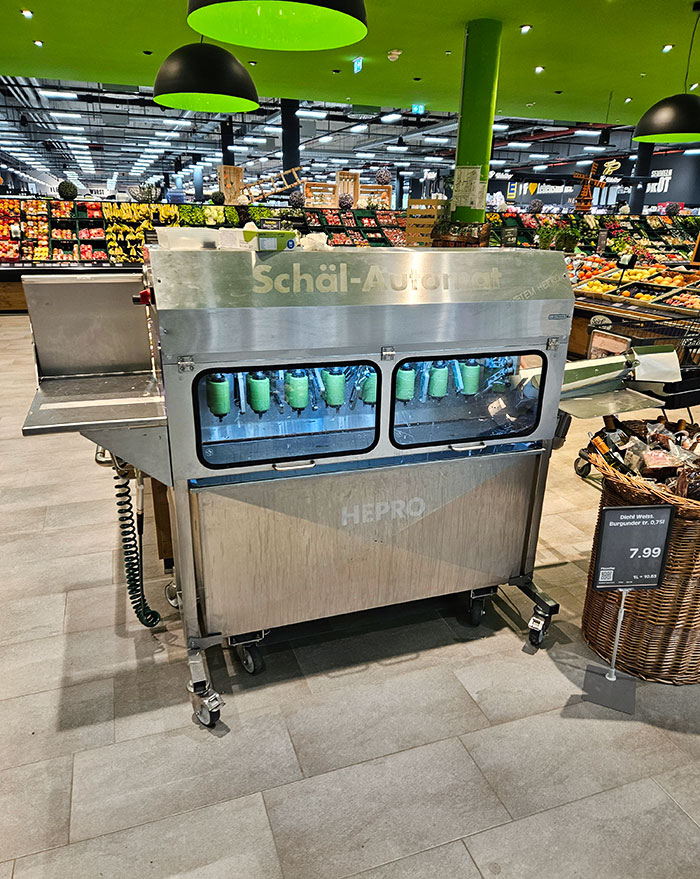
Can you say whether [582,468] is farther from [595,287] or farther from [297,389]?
[595,287]

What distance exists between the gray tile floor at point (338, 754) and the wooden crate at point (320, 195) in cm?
1051

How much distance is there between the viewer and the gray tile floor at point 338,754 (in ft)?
5.70

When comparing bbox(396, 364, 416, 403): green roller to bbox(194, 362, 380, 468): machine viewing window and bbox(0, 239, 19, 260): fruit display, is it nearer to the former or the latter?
bbox(194, 362, 380, 468): machine viewing window

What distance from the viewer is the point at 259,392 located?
2314 millimetres

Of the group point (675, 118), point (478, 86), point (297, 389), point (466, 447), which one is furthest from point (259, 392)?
point (478, 86)

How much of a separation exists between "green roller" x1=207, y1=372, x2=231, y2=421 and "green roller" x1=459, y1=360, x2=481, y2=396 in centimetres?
100

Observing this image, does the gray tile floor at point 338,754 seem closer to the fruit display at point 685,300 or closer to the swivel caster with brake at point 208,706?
the swivel caster with brake at point 208,706

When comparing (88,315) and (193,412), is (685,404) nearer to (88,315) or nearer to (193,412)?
(193,412)

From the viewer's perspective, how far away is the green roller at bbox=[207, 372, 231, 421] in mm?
2188

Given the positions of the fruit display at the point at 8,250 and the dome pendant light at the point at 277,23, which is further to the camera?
the fruit display at the point at 8,250

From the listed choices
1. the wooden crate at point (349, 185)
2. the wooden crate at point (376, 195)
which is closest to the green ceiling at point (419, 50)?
the wooden crate at point (349, 185)

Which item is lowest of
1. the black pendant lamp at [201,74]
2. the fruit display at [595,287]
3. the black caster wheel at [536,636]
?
the black caster wheel at [536,636]

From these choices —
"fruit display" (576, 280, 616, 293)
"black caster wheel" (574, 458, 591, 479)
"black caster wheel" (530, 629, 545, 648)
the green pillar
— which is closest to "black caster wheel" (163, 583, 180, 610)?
"black caster wheel" (530, 629, 545, 648)

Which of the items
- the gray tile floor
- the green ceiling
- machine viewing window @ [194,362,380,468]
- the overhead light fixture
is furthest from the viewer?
the overhead light fixture
